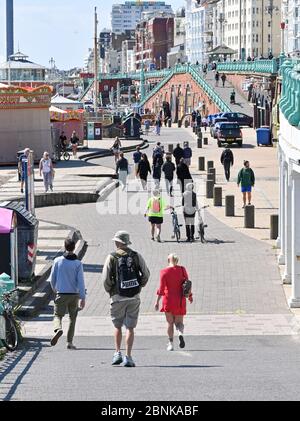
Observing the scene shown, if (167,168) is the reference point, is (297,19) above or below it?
above

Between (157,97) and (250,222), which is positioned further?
(157,97)

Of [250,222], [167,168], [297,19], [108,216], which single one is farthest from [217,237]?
[297,19]

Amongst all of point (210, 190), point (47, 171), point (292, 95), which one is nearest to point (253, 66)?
point (210, 190)

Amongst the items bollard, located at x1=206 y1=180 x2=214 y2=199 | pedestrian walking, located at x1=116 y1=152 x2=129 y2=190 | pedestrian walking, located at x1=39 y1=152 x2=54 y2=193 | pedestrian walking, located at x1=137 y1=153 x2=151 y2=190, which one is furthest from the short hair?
pedestrian walking, located at x1=116 y1=152 x2=129 y2=190

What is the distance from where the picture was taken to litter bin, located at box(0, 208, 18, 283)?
1714 cm

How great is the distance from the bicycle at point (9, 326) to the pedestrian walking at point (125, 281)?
1747 millimetres

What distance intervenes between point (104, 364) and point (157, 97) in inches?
4860

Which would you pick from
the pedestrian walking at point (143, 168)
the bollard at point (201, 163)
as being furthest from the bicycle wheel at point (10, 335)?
the bollard at point (201, 163)

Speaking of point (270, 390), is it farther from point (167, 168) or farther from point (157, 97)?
point (157, 97)

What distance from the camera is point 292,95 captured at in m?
18.0

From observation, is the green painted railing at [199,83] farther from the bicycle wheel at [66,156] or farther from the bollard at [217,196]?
the bollard at [217,196]

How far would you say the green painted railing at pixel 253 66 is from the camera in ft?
231
